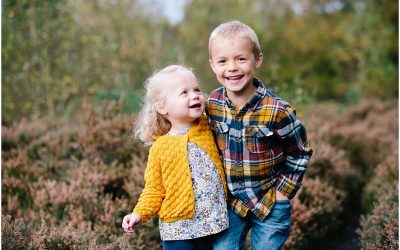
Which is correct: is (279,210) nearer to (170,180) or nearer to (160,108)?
(170,180)

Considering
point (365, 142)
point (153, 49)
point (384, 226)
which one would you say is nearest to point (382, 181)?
point (384, 226)

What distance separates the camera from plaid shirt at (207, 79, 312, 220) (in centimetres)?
256

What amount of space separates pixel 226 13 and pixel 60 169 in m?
13.1

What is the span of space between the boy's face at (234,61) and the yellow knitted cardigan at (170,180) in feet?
1.12

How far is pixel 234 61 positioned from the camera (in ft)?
8.32

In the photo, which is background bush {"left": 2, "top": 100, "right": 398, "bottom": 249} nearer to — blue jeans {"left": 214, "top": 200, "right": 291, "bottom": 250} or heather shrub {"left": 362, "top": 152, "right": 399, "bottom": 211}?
heather shrub {"left": 362, "top": 152, "right": 399, "bottom": 211}

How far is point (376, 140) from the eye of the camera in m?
6.97

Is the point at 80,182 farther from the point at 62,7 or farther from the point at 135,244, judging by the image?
the point at 62,7

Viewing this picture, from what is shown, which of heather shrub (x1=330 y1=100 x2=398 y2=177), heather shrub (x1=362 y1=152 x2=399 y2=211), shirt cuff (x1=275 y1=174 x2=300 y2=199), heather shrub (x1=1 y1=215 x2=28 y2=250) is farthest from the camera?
heather shrub (x1=330 y1=100 x2=398 y2=177)

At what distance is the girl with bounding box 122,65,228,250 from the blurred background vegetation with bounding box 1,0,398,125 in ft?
9.34

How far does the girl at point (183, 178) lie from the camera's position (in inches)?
101

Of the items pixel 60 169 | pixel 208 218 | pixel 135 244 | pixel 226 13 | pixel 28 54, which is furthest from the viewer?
pixel 226 13

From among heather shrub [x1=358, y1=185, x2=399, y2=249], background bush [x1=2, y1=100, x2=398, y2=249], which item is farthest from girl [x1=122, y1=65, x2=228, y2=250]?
heather shrub [x1=358, y1=185, x2=399, y2=249]

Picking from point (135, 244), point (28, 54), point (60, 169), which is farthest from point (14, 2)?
point (135, 244)
